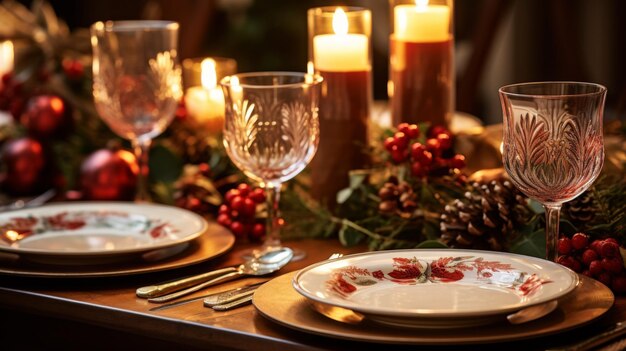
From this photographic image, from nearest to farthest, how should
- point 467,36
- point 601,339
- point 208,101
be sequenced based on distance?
point 601,339, point 208,101, point 467,36

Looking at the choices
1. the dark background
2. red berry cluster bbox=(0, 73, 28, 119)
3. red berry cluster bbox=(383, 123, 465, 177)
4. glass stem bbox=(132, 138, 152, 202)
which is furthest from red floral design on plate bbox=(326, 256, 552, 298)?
the dark background

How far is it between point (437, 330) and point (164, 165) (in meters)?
0.76

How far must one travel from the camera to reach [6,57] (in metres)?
1.69

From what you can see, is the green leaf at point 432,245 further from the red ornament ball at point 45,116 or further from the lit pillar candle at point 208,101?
the red ornament ball at point 45,116

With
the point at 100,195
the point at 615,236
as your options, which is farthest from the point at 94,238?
the point at 615,236

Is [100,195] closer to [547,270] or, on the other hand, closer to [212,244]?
[212,244]

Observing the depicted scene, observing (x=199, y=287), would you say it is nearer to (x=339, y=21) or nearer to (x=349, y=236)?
(x=349, y=236)

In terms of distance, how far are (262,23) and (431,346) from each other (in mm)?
2865

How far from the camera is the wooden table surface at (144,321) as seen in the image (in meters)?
0.82

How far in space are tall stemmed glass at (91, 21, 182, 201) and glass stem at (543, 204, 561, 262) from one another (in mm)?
647

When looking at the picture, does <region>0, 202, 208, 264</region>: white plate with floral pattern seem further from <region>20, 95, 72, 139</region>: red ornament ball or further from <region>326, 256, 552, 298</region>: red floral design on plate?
<region>20, 95, 72, 139</region>: red ornament ball

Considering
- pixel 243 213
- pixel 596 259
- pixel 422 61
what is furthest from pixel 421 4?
pixel 596 259

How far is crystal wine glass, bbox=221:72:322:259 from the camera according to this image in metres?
1.05

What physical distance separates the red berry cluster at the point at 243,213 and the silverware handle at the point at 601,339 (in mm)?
487
